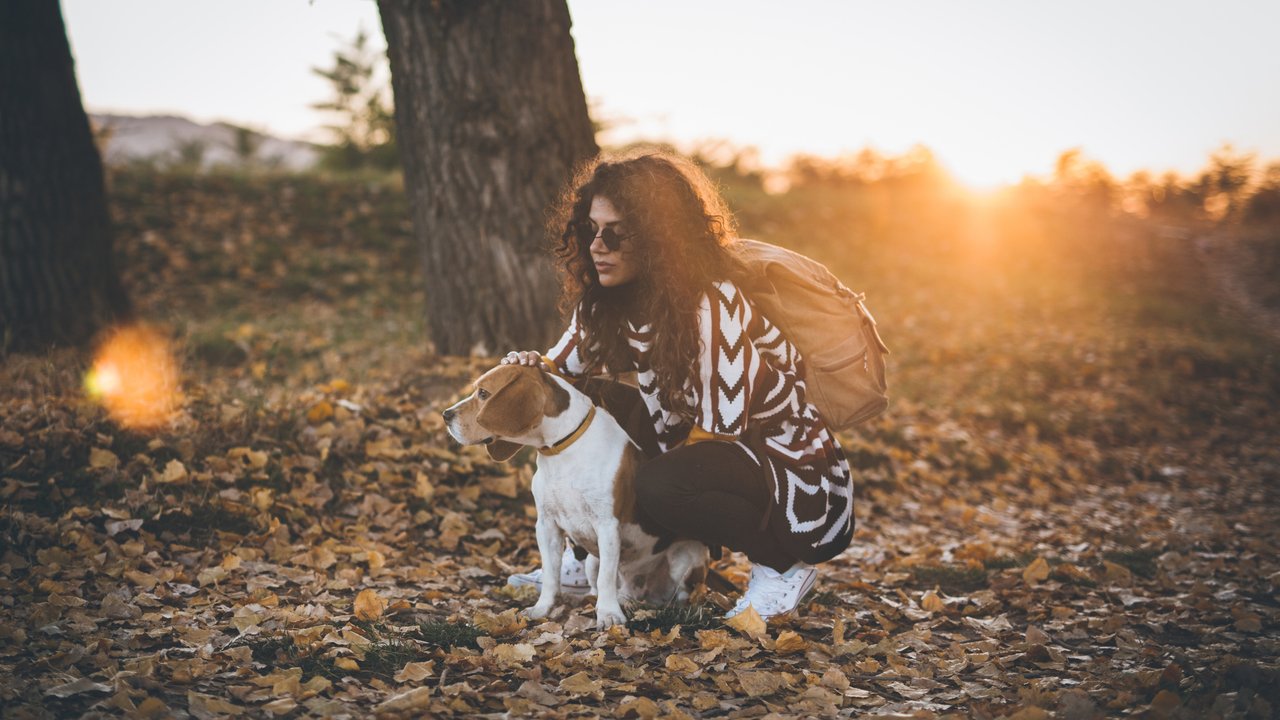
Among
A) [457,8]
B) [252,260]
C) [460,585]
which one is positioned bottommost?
[460,585]

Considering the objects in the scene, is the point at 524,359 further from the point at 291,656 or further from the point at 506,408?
the point at 291,656

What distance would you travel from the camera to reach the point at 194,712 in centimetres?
247

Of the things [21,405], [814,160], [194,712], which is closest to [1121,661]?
[194,712]

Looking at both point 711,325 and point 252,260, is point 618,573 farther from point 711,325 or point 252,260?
point 252,260

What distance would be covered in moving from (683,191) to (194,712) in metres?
2.46

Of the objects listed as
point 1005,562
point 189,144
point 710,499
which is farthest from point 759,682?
point 189,144

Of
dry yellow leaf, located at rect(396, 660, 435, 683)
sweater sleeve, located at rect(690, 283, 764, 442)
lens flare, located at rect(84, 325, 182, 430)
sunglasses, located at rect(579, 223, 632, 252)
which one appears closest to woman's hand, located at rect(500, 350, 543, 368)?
sunglasses, located at rect(579, 223, 632, 252)

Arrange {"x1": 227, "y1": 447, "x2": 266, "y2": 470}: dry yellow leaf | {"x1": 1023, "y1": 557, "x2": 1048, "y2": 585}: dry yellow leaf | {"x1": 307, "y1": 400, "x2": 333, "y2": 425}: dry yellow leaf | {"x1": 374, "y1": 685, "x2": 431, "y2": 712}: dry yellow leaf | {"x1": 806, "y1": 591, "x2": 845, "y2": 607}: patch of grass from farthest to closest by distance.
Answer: {"x1": 307, "y1": 400, "x2": 333, "y2": 425}: dry yellow leaf
{"x1": 227, "y1": 447, "x2": 266, "y2": 470}: dry yellow leaf
{"x1": 1023, "y1": 557, "x2": 1048, "y2": 585}: dry yellow leaf
{"x1": 806, "y1": 591, "x2": 845, "y2": 607}: patch of grass
{"x1": 374, "y1": 685, "x2": 431, "y2": 712}: dry yellow leaf

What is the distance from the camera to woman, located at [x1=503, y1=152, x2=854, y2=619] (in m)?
3.24

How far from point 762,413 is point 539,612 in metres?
1.22

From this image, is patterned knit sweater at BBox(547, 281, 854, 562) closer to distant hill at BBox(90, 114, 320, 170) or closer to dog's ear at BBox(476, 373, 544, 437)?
dog's ear at BBox(476, 373, 544, 437)

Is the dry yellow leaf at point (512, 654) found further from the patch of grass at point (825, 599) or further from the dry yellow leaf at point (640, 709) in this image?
the patch of grass at point (825, 599)

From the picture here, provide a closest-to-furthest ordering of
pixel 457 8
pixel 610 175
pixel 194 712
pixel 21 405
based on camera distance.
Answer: pixel 194 712 < pixel 610 175 < pixel 21 405 < pixel 457 8

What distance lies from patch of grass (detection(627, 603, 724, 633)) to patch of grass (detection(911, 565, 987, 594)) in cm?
141
